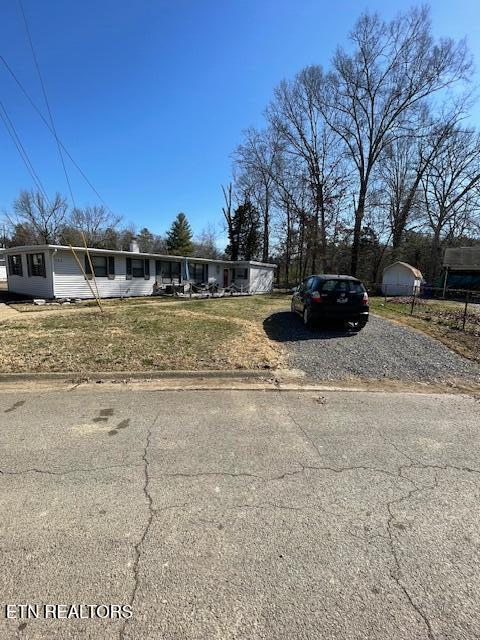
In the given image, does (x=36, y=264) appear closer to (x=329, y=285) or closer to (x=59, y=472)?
(x=329, y=285)

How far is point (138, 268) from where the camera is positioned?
20.5 meters

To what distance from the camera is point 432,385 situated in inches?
227

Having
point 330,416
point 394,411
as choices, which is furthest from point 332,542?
point 394,411

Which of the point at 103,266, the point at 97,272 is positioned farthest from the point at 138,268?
the point at 97,272

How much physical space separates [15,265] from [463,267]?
29.7 meters

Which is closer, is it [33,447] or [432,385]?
[33,447]

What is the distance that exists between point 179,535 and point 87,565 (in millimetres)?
541

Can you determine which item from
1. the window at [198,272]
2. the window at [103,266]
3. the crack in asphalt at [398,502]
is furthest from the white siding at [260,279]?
the crack in asphalt at [398,502]

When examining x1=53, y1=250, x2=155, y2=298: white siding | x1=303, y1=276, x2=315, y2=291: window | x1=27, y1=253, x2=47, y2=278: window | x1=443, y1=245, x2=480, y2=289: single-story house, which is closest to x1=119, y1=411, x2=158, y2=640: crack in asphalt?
x1=303, y1=276, x2=315, y2=291: window

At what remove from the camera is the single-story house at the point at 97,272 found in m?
16.6

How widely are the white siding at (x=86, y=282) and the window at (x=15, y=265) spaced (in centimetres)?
391

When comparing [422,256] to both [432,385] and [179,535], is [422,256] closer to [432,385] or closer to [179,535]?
[432,385]

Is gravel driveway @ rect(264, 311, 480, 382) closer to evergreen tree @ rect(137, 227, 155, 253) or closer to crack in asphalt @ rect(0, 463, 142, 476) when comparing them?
crack in asphalt @ rect(0, 463, 142, 476)

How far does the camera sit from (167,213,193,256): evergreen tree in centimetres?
5338
